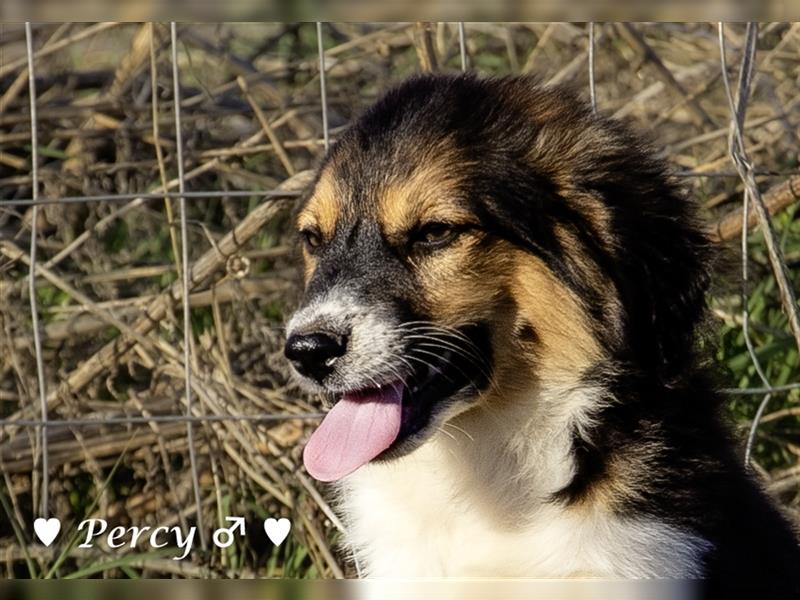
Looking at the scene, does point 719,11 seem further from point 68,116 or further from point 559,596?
point 68,116

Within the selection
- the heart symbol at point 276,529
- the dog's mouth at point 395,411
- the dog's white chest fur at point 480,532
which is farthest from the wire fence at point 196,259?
the dog's mouth at point 395,411

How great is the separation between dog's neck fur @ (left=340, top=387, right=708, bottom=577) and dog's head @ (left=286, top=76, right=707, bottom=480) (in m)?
0.10

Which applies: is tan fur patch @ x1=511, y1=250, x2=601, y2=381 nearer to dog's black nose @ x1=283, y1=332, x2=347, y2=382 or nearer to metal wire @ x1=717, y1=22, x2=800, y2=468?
dog's black nose @ x1=283, y1=332, x2=347, y2=382

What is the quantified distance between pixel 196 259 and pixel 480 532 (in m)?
2.40

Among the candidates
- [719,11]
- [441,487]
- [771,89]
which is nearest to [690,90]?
[771,89]

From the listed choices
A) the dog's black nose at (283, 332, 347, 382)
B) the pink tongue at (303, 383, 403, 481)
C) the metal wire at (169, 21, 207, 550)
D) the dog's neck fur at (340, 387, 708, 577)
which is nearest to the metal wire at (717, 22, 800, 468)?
the dog's neck fur at (340, 387, 708, 577)

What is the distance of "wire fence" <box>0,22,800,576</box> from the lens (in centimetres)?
460

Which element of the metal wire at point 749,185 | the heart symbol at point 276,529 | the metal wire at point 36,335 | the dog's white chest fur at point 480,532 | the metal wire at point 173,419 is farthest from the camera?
the metal wire at point 36,335

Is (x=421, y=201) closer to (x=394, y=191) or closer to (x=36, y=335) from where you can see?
(x=394, y=191)

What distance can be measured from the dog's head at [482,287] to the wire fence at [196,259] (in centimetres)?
120

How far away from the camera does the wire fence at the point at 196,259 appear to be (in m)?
4.60

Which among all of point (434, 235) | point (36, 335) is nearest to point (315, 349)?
point (434, 235)

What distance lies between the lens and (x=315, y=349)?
3.23 m

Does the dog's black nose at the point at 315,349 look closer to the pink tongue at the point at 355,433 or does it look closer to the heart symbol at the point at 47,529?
the pink tongue at the point at 355,433
